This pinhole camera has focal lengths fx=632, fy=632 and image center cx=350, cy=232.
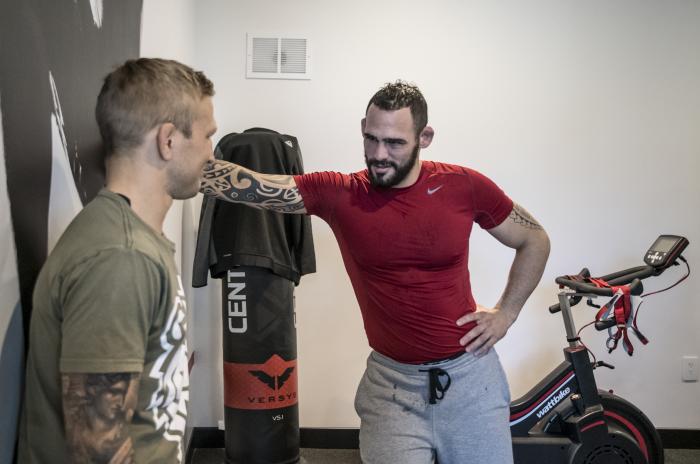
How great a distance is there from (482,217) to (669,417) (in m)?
2.13

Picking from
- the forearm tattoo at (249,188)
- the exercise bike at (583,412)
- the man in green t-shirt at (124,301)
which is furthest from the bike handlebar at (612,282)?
the man in green t-shirt at (124,301)

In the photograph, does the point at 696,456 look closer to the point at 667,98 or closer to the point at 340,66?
the point at 667,98

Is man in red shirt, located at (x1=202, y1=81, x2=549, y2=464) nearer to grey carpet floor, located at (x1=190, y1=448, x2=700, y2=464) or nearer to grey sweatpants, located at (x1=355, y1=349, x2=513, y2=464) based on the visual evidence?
grey sweatpants, located at (x1=355, y1=349, x2=513, y2=464)

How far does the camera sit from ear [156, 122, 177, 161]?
1.03 metres

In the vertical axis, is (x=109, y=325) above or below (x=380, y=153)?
below

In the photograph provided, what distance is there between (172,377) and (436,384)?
35.5 inches

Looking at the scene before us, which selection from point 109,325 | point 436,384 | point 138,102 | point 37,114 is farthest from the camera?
point 436,384

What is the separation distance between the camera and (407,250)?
178cm

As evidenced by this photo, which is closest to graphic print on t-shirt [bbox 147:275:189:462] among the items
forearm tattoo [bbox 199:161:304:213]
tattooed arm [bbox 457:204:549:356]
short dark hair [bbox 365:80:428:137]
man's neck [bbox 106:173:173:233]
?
man's neck [bbox 106:173:173:233]

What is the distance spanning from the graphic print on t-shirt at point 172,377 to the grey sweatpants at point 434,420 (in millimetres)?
775

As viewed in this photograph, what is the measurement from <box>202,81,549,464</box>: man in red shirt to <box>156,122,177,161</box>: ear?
0.74 meters

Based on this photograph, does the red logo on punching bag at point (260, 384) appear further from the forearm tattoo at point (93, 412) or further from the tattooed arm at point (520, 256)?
the forearm tattoo at point (93, 412)

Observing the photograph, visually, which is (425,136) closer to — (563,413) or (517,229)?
(517,229)

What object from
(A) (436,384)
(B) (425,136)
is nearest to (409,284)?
(A) (436,384)
